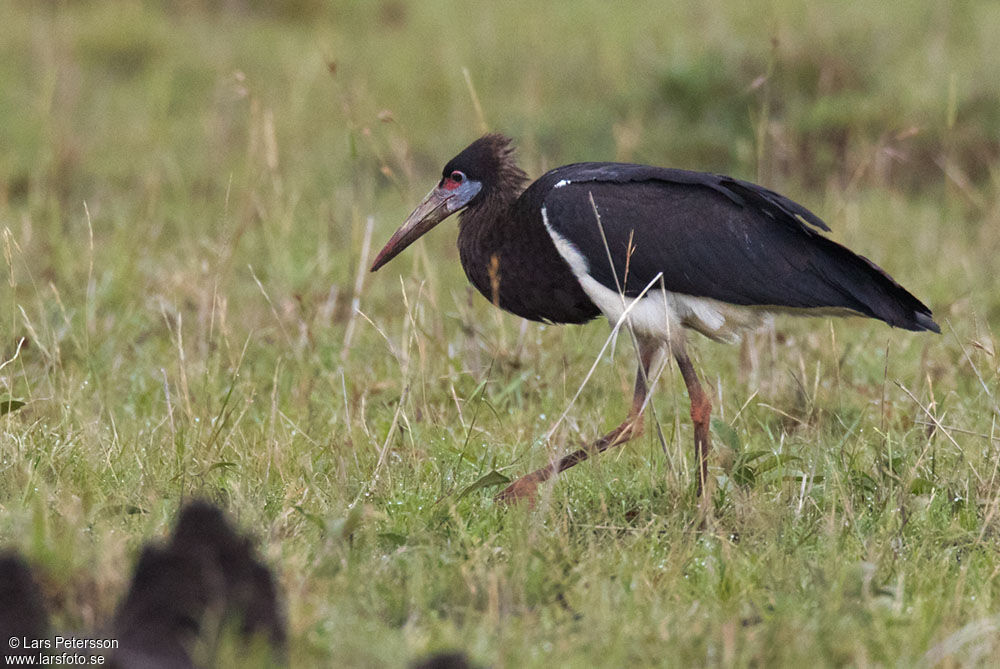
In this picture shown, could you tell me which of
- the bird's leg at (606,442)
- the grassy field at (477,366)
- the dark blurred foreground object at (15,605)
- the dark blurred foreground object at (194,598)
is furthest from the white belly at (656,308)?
the dark blurred foreground object at (15,605)

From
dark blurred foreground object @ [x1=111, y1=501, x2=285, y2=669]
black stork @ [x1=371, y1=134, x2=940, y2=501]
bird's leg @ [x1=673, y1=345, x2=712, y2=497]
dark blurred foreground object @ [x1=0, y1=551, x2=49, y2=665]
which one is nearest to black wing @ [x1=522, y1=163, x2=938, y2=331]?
black stork @ [x1=371, y1=134, x2=940, y2=501]

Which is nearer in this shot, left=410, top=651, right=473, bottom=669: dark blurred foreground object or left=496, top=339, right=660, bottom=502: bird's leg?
left=410, top=651, right=473, bottom=669: dark blurred foreground object

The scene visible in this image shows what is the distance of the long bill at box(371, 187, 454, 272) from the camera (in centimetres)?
408

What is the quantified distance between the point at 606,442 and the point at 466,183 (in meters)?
1.00

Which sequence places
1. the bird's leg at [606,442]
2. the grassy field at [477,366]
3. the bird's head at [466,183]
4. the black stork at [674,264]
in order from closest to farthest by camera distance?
1. the grassy field at [477,366]
2. the bird's leg at [606,442]
3. the black stork at [674,264]
4. the bird's head at [466,183]

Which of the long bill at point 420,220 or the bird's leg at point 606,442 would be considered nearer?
the bird's leg at point 606,442

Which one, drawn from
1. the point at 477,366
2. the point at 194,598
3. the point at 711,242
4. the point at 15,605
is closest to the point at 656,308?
the point at 711,242

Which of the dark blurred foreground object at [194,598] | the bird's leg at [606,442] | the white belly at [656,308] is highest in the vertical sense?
the dark blurred foreground object at [194,598]

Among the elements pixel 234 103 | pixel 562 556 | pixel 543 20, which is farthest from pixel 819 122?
pixel 562 556

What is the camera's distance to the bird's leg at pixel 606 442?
332cm

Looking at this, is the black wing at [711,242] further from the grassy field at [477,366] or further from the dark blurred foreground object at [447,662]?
the dark blurred foreground object at [447,662]

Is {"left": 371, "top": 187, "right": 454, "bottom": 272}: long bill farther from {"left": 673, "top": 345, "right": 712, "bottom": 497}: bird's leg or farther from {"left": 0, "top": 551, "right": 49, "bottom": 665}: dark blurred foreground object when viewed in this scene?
{"left": 0, "top": 551, "right": 49, "bottom": 665}: dark blurred foreground object

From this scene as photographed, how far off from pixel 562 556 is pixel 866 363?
214cm

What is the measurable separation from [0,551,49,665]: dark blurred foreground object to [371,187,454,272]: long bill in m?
2.18
